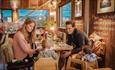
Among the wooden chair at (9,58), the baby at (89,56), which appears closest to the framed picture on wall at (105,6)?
the baby at (89,56)

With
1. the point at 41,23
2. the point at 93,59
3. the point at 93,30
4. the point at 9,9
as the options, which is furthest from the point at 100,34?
the point at 9,9

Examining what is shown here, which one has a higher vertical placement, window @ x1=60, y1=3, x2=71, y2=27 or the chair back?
window @ x1=60, y1=3, x2=71, y2=27

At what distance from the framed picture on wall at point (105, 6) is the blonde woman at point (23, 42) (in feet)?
4.42

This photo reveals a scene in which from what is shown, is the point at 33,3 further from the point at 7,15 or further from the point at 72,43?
the point at 72,43

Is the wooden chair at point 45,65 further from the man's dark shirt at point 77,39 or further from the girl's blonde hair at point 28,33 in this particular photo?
the man's dark shirt at point 77,39

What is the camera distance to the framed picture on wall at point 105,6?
3785mm

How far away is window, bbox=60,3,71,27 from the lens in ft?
23.4

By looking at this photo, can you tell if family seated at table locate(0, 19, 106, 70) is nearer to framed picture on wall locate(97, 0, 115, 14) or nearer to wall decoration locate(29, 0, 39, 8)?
framed picture on wall locate(97, 0, 115, 14)

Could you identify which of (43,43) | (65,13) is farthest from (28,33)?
(65,13)

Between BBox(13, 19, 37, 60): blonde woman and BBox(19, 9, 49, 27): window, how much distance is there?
492cm

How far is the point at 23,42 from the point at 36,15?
5.23 metres

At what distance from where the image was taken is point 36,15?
8.56 metres

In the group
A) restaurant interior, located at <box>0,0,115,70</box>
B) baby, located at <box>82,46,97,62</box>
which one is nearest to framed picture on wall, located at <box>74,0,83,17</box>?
restaurant interior, located at <box>0,0,115,70</box>

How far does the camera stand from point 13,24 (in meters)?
8.07
